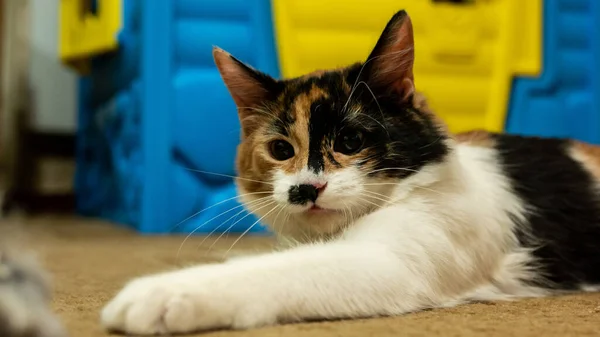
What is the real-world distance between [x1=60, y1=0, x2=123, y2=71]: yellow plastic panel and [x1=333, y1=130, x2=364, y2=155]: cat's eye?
1.56m

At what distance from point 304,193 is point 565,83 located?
1976 mm

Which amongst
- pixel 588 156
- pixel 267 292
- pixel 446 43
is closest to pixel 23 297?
pixel 267 292

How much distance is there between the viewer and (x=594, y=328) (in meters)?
0.84

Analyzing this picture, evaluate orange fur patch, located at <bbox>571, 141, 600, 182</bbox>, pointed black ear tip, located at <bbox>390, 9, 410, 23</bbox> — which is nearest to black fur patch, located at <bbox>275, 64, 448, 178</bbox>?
pointed black ear tip, located at <bbox>390, 9, 410, 23</bbox>

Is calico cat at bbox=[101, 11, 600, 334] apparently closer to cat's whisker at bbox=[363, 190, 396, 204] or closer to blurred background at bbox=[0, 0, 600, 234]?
cat's whisker at bbox=[363, 190, 396, 204]

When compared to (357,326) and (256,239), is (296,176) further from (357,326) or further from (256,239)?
(256,239)

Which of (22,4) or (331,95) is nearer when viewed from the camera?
(331,95)

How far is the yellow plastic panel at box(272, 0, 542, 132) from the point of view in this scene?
225 cm

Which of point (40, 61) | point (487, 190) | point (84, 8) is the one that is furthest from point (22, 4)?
point (487, 190)

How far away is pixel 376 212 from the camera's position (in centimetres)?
102

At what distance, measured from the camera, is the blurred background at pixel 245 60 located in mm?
2178

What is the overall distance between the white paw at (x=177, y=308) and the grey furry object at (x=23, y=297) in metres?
0.08

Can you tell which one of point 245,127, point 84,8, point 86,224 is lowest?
point 86,224

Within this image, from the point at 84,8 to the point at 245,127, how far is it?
1893 millimetres
